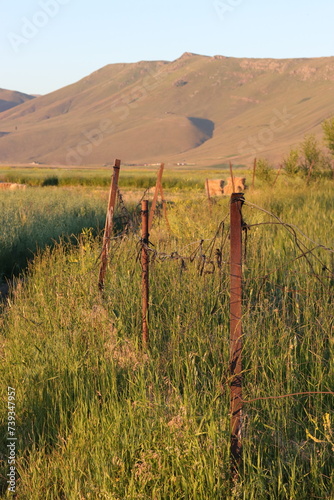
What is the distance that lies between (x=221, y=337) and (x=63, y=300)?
1.87 m

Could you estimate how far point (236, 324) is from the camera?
111 inches

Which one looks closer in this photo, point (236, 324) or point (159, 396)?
point (236, 324)

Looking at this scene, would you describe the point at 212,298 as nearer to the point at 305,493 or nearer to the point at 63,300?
the point at 63,300

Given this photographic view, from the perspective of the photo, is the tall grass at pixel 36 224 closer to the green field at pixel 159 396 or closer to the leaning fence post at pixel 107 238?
the leaning fence post at pixel 107 238

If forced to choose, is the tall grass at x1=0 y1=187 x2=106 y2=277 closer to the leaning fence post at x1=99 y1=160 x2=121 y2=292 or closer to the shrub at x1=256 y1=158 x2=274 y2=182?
the leaning fence post at x1=99 y1=160 x2=121 y2=292

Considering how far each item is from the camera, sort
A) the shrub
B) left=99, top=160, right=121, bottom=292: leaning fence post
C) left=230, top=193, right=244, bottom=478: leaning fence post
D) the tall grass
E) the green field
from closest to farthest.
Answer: left=230, top=193, right=244, bottom=478: leaning fence post
the green field
left=99, top=160, right=121, bottom=292: leaning fence post
the tall grass
the shrub

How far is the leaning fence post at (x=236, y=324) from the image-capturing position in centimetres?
277

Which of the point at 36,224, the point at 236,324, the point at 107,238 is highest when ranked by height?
the point at 107,238

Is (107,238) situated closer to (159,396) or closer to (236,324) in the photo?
(159,396)

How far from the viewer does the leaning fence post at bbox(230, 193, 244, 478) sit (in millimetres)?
2766

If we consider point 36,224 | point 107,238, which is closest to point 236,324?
point 107,238

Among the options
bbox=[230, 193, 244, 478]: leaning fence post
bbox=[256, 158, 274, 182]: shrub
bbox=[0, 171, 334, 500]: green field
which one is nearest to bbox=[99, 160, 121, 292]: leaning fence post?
bbox=[0, 171, 334, 500]: green field

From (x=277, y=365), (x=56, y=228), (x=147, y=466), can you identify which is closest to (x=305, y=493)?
(x=147, y=466)

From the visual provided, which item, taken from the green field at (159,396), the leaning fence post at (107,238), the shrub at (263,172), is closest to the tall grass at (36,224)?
the leaning fence post at (107,238)
